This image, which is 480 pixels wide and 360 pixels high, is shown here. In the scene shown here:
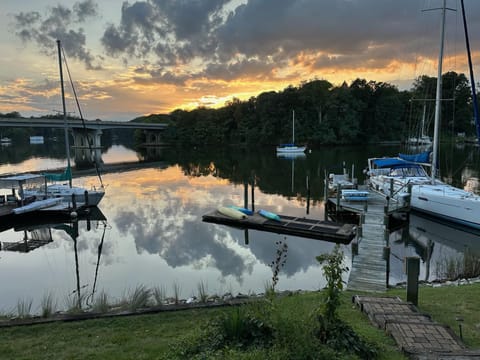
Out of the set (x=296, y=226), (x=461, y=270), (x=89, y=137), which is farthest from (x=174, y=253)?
(x=89, y=137)

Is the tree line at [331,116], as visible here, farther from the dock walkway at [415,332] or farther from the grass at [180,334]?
the dock walkway at [415,332]

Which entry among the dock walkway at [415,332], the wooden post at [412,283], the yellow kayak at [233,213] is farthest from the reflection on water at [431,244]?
the yellow kayak at [233,213]

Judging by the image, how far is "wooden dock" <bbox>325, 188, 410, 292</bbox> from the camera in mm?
10578

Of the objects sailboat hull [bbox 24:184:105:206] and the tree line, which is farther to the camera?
the tree line

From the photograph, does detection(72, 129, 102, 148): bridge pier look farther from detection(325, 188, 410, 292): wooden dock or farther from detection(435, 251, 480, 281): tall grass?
detection(435, 251, 480, 281): tall grass

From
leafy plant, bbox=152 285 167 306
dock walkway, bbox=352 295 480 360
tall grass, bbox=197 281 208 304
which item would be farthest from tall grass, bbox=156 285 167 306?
dock walkway, bbox=352 295 480 360

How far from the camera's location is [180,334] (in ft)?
19.4

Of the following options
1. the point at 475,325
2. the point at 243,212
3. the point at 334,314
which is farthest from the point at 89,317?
the point at 243,212

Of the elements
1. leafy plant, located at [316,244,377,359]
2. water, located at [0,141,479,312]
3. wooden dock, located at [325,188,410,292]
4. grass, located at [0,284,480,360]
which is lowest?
water, located at [0,141,479,312]

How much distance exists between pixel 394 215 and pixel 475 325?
49.6ft

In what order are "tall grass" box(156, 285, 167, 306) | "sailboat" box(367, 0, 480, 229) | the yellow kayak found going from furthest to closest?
the yellow kayak < "sailboat" box(367, 0, 480, 229) < "tall grass" box(156, 285, 167, 306)

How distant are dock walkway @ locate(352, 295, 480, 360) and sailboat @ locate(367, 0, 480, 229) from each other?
13.9 meters

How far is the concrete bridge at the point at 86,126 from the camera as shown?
230ft

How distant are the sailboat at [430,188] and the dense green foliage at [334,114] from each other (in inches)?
2315
